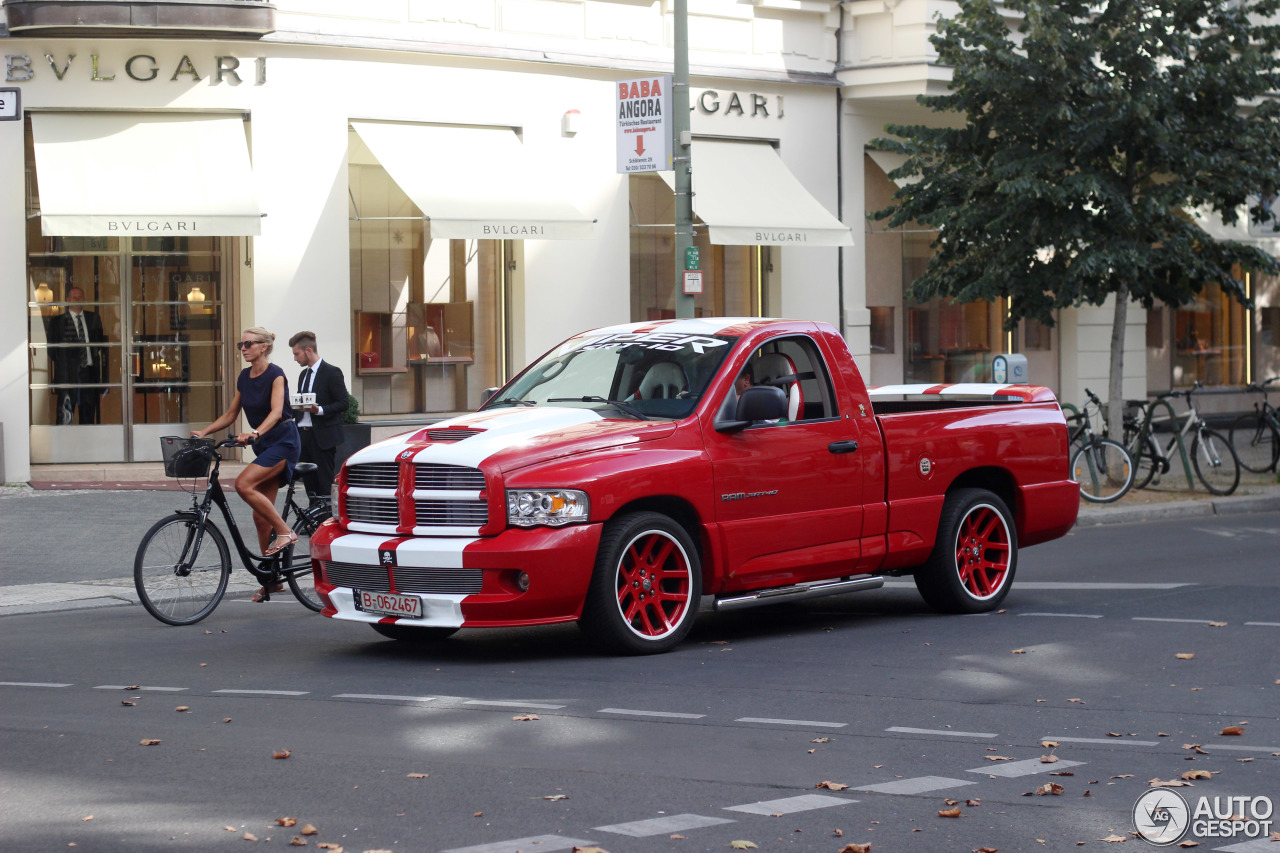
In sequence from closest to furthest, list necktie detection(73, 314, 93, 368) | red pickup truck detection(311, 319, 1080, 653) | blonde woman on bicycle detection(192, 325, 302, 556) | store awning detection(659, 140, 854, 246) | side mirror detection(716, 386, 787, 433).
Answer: red pickup truck detection(311, 319, 1080, 653) → side mirror detection(716, 386, 787, 433) → blonde woman on bicycle detection(192, 325, 302, 556) → necktie detection(73, 314, 93, 368) → store awning detection(659, 140, 854, 246)

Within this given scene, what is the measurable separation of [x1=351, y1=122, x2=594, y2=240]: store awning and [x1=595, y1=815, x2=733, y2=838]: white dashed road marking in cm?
1323

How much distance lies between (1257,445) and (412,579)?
1424 cm

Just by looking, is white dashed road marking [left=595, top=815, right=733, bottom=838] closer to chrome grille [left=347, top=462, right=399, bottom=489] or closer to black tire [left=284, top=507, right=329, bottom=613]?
chrome grille [left=347, top=462, right=399, bottom=489]

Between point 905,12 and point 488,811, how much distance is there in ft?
58.2

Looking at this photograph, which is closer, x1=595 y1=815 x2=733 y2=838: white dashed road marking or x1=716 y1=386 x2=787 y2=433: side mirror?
x1=595 y1=815 x2=733 y2=838: white dashed road marking

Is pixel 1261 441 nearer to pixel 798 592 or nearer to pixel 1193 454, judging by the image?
pixel 1193 454

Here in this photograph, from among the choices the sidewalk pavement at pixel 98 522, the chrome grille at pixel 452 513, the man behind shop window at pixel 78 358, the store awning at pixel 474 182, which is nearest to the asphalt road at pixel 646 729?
the chrome grille at pixel 452 513

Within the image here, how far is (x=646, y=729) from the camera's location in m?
6.98

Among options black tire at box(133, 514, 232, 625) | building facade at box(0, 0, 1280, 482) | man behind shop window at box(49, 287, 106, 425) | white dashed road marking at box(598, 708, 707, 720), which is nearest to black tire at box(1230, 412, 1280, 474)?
building facade at box(0, 0, 1280, 482)

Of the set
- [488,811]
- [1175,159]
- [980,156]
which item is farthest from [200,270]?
[488,811]

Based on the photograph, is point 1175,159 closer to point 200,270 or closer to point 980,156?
point 980,156

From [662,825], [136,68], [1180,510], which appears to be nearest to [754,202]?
[1180,510]

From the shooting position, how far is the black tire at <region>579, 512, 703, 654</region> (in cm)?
863

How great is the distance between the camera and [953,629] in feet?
32.4
